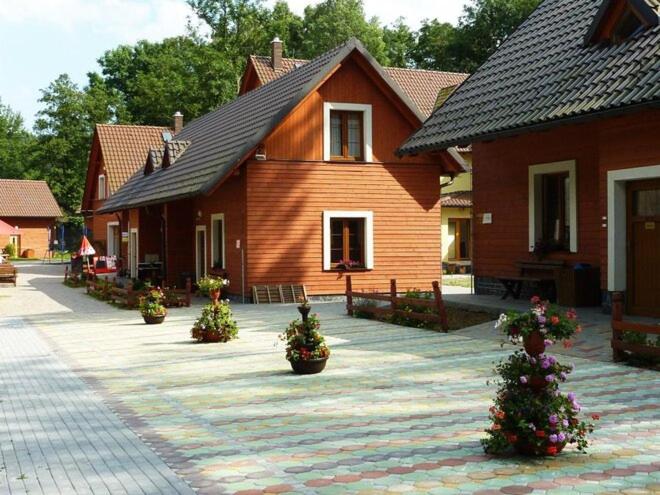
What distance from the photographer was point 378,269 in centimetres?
2352

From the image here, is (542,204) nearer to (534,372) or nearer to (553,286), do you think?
(553,286)

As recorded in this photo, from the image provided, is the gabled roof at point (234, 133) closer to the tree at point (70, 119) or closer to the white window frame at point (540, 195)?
the white window frame at point (540, 195)

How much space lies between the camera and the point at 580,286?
1576cm

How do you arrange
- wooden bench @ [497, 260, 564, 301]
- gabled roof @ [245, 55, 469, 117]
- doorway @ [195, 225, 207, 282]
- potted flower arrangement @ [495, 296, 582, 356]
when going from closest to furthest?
1. potted flower arrangement @ [495, 296, 582, 356]
2. wooden bench @ [497, 260, 564, 301]
3. doorway @ [195, 225, 207, 282]
4. gabled roof @ [245, 55, 469, 117]

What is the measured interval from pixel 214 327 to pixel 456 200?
24.5 metres

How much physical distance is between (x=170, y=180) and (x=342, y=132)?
21.5ft

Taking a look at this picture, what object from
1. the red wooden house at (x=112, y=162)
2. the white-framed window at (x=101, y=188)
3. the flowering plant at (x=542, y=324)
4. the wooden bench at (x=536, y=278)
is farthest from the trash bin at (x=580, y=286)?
the white-framed window at (x=101, y=188)

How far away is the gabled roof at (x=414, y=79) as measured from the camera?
3638 cm

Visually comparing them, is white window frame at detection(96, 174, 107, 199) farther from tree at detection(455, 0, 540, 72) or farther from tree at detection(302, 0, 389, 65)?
Result: tree at detection(455, 0, 540, 72)

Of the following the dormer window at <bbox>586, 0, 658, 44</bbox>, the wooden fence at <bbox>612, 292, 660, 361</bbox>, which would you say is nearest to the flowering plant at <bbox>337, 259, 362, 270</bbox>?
the dormer window at <bbox>586, 0, 658, 44</bbox>

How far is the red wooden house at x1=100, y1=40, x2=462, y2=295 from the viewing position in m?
22.2

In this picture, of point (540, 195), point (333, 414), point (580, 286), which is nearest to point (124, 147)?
point (540, 195)

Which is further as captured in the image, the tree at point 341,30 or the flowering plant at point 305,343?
the tree at point 341,30

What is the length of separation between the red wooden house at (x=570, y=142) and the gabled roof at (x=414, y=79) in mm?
17556
